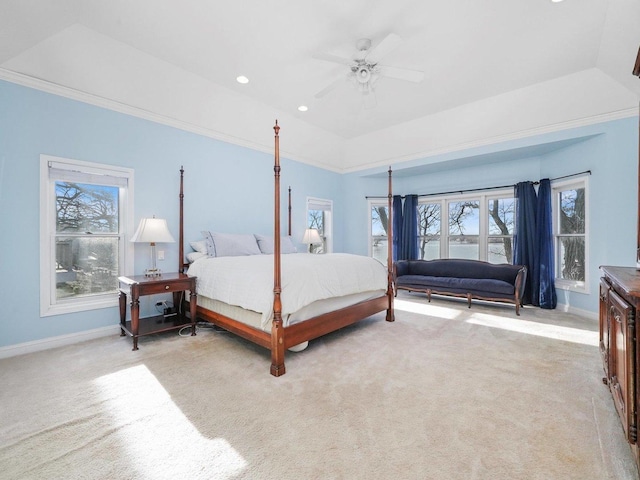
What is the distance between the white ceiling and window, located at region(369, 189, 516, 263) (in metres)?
1.45

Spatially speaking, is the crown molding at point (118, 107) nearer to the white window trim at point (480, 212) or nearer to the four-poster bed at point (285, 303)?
the four-poster bed at point (285, 303)

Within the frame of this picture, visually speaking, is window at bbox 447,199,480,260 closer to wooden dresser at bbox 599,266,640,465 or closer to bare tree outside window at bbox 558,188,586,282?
bare tree outside window at bbox 558,188,586,282

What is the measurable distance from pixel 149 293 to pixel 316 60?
10.4 feet

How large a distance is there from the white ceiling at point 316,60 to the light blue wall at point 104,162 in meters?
0.20

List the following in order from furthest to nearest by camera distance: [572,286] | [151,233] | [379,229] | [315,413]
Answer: [379,229] < [572,286] < [151,233] < [315,413]

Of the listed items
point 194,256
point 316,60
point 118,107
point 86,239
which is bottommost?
point 194,256

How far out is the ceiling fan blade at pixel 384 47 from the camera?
250 cm

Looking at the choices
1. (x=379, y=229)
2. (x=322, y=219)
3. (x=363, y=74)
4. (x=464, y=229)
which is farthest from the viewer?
(x=379, y=229)

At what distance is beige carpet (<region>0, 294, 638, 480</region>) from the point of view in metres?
1.45

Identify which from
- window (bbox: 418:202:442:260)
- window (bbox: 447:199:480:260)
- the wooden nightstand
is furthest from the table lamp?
window (bbox: 447:199:480:260)

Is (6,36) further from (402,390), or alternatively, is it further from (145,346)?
(402,390)

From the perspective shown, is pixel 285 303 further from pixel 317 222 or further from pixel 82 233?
pixel 317 222

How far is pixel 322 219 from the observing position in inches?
256

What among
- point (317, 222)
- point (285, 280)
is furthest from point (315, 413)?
point (317, 222)
